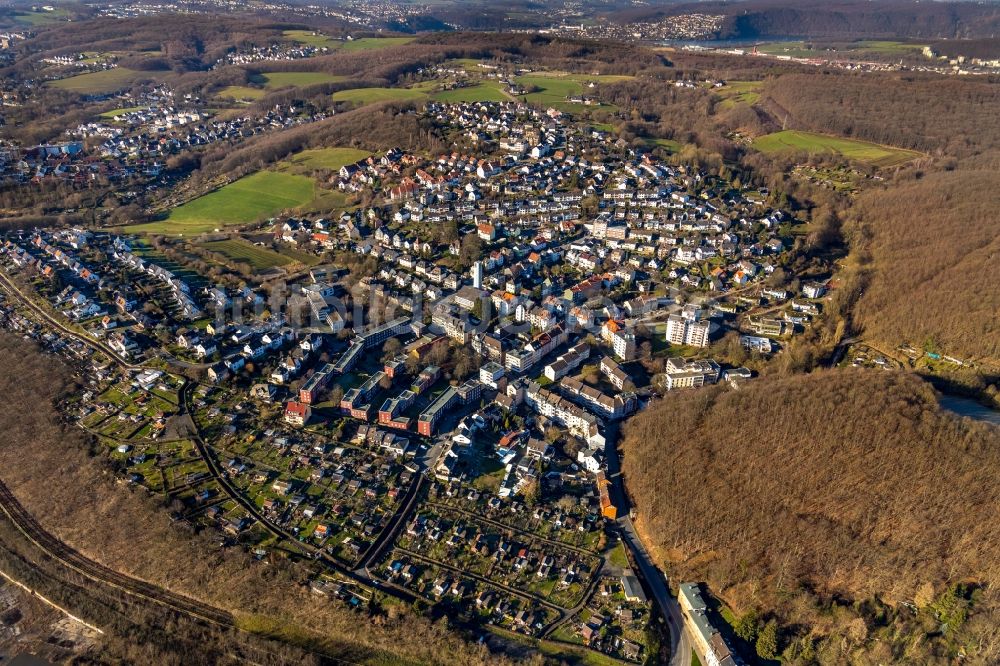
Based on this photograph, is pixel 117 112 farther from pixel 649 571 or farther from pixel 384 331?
pixel 649 571

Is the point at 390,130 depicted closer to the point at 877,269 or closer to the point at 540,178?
the point at 540,178

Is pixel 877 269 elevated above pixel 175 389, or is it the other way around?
pixel 877 269

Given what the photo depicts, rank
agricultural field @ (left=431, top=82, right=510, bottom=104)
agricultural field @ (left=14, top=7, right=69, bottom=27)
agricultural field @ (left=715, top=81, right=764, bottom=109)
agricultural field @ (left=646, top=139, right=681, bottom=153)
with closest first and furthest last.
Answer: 1. agricultural field @ (left=646, top=139, right=681, bottom=153)
2. agricultural field @ (left=431, top=82, right=510, bottom=104)
3. agricultural field @ (left=715, top=81, right=764, bottom=109)
4. agricultural field @ (left=14, top=7, right=69, bottom=27)

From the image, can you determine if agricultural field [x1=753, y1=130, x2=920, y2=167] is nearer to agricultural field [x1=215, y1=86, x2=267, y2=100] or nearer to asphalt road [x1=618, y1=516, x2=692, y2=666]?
asphalt road [x1=618, y1=516, x2=692, y2=666]

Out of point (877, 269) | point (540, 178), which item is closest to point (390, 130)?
point (540, 178)

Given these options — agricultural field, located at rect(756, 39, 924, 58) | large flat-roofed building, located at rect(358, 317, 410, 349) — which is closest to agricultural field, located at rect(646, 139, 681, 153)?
large flat-roofed building, located at rect(358, 317, 410, 349)

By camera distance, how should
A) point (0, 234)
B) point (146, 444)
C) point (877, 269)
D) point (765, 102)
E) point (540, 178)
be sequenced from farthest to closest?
point (765, 102) < point (540, 178) < point (0, 234) < point (877, 269) < point (146, 444)
